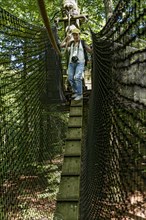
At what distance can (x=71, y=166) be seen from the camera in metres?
2.46

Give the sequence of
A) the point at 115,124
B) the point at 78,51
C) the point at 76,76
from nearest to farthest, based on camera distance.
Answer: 1. the point at 115,124
2. the point at 76,76
3. the point at 78,51

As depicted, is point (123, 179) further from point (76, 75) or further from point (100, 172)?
point (76, 75)

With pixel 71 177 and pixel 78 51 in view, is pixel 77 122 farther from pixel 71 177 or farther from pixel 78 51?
pixel 78 51

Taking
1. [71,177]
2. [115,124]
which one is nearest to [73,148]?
[71,177]

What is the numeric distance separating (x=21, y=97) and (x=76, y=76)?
1367 millimetres

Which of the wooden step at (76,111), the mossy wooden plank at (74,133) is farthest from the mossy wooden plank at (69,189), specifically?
the wooden step at (76,111)

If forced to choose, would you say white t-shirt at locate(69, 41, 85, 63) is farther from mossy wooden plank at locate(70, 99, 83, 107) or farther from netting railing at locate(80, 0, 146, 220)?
netting railing at locate(80, 0, 146, 220)

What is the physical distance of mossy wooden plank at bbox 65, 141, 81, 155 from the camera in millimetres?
2596

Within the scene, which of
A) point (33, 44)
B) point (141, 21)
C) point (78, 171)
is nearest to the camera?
point (141, 21)

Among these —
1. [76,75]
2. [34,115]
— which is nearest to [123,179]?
[34,115]

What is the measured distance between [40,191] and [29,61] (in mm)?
2690

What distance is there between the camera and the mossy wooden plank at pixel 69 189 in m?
2.19

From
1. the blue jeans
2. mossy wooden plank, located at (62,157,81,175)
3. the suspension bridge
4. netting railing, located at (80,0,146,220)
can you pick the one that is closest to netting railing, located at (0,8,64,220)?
the suspension bridge

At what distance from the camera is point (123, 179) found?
207cm
